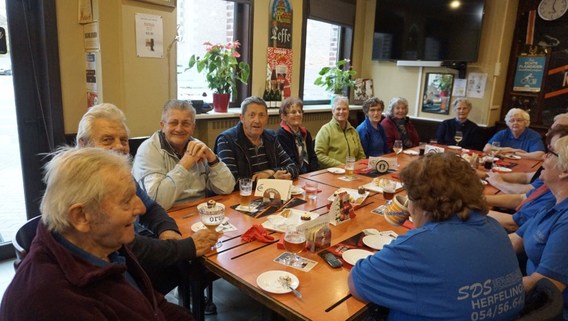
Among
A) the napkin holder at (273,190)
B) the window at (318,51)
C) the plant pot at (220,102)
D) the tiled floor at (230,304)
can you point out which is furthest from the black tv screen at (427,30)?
the tiled floor at (230,304)

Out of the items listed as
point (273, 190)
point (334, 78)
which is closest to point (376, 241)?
point (273, 190)

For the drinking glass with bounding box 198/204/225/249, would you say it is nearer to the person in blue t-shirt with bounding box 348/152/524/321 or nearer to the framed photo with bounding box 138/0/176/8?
the person in blue t-shirt with bounding box 348/152/524/321

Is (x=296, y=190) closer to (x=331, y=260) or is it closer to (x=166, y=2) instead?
(x=331, y=260)

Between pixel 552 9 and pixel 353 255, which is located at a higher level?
pixel 552 9

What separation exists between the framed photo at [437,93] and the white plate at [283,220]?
3859 mm

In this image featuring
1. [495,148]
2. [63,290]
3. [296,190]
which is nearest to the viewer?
[63,290]

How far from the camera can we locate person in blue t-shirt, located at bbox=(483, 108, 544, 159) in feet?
12.9

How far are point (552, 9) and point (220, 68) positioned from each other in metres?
3.85

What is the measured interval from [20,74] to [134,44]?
79 cm

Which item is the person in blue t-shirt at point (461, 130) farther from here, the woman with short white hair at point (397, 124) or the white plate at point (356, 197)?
the white plate at point (356, 197)

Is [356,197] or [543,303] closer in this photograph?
[543,303]

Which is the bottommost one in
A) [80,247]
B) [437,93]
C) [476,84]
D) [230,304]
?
[230,304]

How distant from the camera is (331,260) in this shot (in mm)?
1426

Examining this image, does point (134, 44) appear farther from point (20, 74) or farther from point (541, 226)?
point (541, 226)
